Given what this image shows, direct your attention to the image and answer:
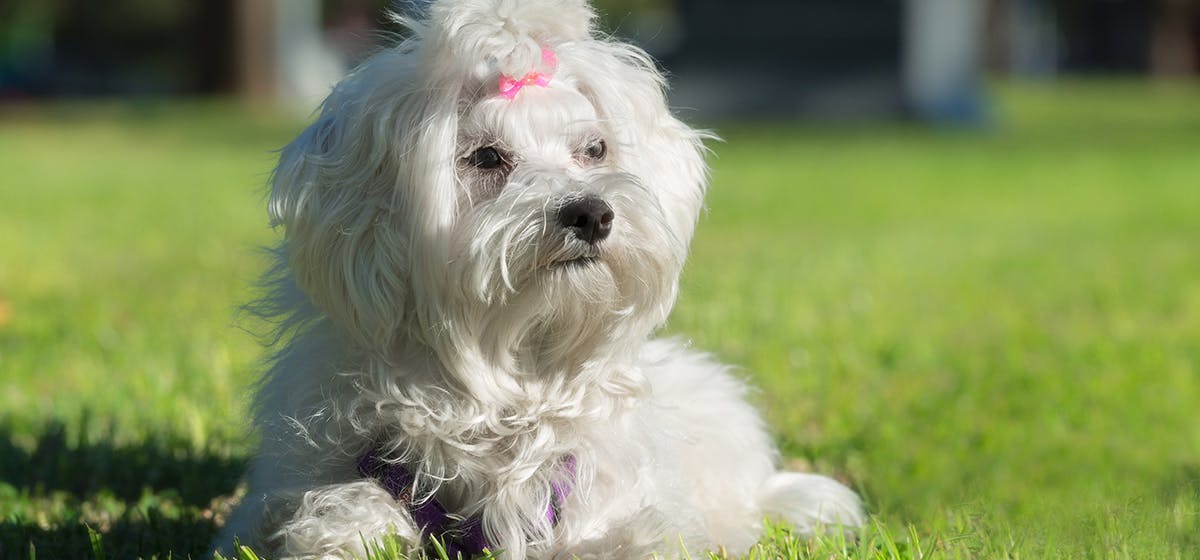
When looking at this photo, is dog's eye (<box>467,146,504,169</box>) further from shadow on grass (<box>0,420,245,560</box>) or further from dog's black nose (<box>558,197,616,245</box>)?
shadow on grass (<box>0,420,245,560</box>)

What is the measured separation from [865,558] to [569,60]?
4.39 feet

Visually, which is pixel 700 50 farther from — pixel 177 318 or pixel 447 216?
pixel 447 216

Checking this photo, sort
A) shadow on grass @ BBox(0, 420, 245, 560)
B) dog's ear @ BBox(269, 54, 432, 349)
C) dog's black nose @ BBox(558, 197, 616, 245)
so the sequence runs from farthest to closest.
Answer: shadow on grass @ BBox(0, 420, 245, 560), dog's ear @ BBox(269, 54, 432, 349), dog's black nose @ BBox(558, 197, 616, 245)

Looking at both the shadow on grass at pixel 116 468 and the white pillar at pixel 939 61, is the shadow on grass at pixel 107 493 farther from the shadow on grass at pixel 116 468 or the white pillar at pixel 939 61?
the white pillar at pixel 939 61

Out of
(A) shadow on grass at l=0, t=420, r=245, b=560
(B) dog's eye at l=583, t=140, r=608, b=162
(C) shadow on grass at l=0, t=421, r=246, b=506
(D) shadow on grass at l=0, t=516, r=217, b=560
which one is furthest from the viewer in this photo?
(C) shadow on grass at l=0, t=421, r=246, b=506

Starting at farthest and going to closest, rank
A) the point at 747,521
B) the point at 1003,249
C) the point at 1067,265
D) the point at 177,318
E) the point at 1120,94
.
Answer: the point at 1120,94, the point at 1003,249, the point at 1067,265, the point at 177,318, the point at 747,521

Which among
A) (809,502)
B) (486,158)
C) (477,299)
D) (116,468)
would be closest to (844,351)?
(809,502)

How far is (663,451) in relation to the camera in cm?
346

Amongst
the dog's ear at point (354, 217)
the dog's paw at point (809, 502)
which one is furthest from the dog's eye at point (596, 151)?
the dog's paw at point (809, 502)

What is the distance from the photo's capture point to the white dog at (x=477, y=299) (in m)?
3.09

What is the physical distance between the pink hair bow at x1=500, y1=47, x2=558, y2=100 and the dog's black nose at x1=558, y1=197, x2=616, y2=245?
324mm

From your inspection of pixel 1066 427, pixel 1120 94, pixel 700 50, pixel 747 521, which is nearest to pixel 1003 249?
pixel 1066 427

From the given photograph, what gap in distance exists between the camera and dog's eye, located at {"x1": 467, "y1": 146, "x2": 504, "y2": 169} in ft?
10.6

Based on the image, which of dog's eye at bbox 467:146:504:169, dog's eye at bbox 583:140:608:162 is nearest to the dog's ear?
dog's eye at bbox 467:146:504:169
